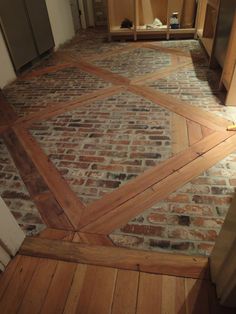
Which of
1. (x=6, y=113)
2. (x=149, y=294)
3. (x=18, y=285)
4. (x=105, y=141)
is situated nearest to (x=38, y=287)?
(x=18, y=285)

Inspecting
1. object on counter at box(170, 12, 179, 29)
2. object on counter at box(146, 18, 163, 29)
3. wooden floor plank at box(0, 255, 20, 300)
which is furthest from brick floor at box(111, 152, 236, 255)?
object on counter at box(146, 18, 163, 29)

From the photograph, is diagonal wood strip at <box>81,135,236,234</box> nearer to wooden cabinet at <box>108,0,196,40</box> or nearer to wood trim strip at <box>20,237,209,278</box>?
wood trim strip at <box>20,237,209,278</box>

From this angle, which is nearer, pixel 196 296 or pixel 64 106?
pixel 196 296

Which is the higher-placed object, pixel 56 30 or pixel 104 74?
pixel 56 30

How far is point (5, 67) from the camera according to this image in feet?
9.95

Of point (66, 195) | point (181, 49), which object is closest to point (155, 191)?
point (66, 195)

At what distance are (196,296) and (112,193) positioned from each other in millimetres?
727

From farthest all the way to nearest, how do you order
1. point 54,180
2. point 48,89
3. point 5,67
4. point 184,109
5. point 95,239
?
point 5,67, point 48,89, point 184,109, point 54,180, point 95,239

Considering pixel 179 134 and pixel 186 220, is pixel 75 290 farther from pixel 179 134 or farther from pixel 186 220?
pixel 179 134

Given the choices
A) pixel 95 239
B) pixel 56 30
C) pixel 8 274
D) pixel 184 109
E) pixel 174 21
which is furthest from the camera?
pixel 56 30

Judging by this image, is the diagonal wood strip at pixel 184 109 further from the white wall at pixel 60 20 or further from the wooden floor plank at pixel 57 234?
the white wall at pixel 60 20

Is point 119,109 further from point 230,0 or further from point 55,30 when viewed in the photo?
point 55,30

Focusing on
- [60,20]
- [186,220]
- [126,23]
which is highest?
[60,20]

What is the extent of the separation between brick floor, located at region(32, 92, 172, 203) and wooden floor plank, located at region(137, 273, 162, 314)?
59cm
